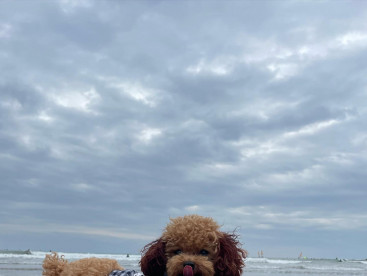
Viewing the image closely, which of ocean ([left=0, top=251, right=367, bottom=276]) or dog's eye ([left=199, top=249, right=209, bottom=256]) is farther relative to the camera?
ocean ([left=0, top=251, right=367, bottom=276])

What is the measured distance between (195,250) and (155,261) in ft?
1.06

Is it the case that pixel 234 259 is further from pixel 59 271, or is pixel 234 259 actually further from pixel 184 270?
pixel 59 271

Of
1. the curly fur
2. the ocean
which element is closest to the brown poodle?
the curly fur

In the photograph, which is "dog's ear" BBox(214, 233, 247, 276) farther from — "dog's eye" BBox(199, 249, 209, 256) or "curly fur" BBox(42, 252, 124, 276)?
"curly fur" BBox(42, 252, 124, 276)

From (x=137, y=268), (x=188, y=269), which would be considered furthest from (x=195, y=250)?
(x=137, y=268)

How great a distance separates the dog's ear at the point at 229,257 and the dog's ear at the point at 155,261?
40 centimetres

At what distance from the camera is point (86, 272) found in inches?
155

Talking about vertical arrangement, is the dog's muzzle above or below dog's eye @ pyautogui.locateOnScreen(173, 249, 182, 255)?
below

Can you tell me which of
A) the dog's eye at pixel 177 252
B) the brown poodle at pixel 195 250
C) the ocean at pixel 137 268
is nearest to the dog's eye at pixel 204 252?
the brown poodle at pixel 195 250

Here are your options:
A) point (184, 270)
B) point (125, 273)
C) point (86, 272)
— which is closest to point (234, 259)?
point (184, 270)

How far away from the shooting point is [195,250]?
3209mm

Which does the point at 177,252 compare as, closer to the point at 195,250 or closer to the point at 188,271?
the point at 195,250

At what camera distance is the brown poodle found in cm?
315

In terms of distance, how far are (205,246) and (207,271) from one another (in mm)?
206
